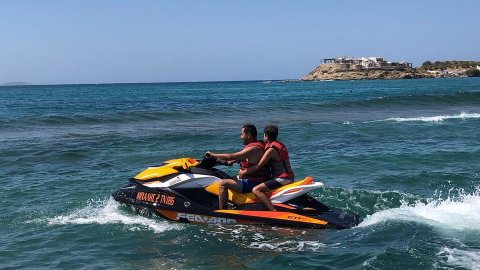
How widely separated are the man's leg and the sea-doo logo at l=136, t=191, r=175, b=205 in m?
0.83

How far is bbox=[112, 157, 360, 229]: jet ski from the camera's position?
8.48 metres

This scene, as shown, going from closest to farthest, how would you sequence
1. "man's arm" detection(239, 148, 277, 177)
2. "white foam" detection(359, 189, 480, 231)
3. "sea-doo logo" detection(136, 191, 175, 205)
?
"white foam" detection(359, 189, 480, 231)
"man's arm" detection(239, 148, 277, 177)
"sea-doo logo" detection(136, 191, 175, 205)

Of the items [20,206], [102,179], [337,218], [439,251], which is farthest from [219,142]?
[439,251]

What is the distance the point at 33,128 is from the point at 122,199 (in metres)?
19.6

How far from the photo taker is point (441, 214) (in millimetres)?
8953

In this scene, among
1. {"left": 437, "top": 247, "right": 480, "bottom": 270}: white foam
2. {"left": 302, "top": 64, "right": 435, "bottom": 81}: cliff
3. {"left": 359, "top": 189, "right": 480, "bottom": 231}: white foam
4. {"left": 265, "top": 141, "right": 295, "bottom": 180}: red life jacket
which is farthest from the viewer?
{"left": 302, "top": 64, "right": 435, "bottom": 81}: cliff

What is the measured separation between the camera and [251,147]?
28.6 ft

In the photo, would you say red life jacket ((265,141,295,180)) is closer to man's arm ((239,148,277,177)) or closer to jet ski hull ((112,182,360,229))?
man's arm ((239,148,277,177))

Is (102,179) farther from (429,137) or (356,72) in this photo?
(356,72)

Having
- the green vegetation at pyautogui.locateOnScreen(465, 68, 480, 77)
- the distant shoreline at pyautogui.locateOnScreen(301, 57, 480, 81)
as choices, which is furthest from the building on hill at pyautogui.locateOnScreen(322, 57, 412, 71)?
the green vegetation at pyautogui.locateOnScreen(465, 68, 480, 77)

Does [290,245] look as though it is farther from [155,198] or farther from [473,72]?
[473,72]

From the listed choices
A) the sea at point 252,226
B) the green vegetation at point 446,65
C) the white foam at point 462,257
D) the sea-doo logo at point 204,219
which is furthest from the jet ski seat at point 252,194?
the green vegetation at point 446,65

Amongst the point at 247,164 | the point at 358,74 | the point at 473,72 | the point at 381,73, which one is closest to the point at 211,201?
the point at 247,164

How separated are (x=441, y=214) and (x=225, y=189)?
362 centimetres
